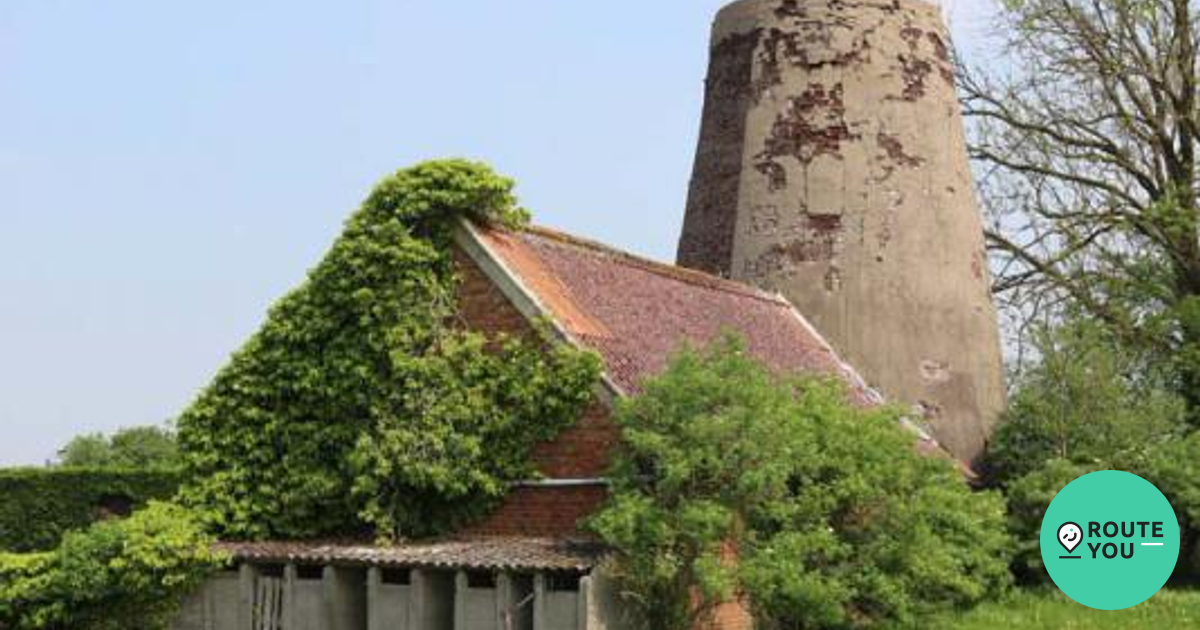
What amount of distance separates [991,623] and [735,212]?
876 cm

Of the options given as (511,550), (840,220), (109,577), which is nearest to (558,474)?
(511,550)

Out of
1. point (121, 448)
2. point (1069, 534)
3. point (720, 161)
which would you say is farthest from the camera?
point (121, 448)

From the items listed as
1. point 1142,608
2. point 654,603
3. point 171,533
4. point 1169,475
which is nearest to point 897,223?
point 1169,475

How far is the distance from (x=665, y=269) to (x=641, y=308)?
213cm

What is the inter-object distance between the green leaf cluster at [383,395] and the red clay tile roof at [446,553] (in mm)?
537

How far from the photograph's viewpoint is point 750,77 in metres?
24.5

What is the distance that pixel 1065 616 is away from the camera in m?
18.5

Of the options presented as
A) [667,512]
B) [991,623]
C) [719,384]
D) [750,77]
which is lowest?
[991,623]

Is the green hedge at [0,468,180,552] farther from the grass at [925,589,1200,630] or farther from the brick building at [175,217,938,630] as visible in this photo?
the grass at [925,589,1200,630]

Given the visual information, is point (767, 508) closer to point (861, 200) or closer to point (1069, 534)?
point (1069, 534)

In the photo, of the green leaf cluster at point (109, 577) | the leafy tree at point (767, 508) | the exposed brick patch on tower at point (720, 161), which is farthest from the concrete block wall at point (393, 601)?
the exposed brick patch on tower at point (720, 161)

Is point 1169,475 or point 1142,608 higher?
point 1169,475

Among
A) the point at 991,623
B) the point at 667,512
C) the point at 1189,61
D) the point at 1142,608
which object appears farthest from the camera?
the point at 1189,61

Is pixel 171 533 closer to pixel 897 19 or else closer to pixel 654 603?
pixel 654 603
